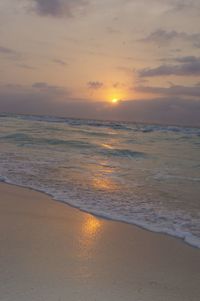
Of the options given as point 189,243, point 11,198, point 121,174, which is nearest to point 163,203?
point 189,243

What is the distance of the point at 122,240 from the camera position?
427 centimetres

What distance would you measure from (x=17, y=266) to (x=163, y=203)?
11.6 feet

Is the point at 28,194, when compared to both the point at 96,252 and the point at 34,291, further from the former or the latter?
the point at 34,291

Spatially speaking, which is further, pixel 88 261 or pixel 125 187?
pixel 125 187

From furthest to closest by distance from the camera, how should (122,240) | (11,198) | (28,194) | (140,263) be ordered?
1. (28,194)
2. (11,198)
3. (122,240)
4. (140,263)

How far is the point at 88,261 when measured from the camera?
3.50m

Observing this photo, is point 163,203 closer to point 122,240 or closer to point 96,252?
point 122,240

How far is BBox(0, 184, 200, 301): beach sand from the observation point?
9.48 ft

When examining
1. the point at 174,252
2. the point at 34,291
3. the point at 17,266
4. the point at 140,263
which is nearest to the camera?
the point at 34,291

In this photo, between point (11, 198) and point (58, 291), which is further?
point (11, 198)

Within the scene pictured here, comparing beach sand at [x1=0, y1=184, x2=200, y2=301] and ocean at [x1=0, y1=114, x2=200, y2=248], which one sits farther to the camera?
ocean at [x1=0, y1=114, x2=200, y2=248]

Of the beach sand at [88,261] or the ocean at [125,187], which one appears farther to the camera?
the ocean at [125,187]

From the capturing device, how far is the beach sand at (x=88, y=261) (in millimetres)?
2891

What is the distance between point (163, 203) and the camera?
630cm
